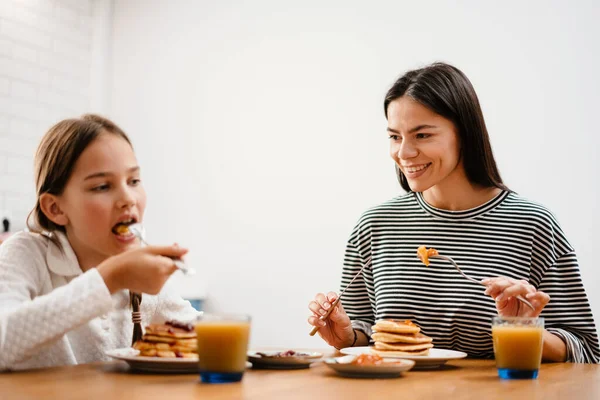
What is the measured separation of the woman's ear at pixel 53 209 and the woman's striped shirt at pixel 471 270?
2.95ft

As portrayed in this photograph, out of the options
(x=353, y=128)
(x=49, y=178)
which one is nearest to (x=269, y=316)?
(x=353, y=128)

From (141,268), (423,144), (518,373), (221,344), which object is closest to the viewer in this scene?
(221,344)

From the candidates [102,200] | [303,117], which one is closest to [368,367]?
[102,200]

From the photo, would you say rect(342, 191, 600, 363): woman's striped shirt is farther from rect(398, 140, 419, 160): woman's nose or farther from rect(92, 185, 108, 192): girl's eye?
rect(92, 185, 108, 192): girl's eye

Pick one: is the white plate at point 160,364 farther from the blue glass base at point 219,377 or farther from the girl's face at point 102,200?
the girl's face at point 102,200

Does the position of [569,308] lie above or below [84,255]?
below

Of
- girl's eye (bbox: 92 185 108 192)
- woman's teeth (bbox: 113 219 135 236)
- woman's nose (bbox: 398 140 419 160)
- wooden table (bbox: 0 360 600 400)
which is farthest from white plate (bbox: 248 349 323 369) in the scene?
woman's nose (bbox: 398 140 419 160)

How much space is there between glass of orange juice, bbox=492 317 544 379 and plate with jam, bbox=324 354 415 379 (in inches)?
7.2

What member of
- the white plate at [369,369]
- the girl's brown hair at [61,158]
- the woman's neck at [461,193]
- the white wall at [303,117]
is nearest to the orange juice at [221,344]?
the white plate at [369,369]

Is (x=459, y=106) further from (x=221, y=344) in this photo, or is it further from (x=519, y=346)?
(x=221, y=344)

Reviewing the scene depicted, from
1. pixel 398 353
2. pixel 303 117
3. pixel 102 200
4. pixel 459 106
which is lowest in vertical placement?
pixel 398 353

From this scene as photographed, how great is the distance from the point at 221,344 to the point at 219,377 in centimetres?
7

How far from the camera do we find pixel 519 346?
4.69 feet

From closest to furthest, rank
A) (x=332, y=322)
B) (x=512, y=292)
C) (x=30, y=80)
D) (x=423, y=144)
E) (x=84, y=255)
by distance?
1. (x=512, y=292)
2. (x=84, y=255)
3. (x=332, y=322)
4. (x=423, y=144)
5. (x=30, y=80)
